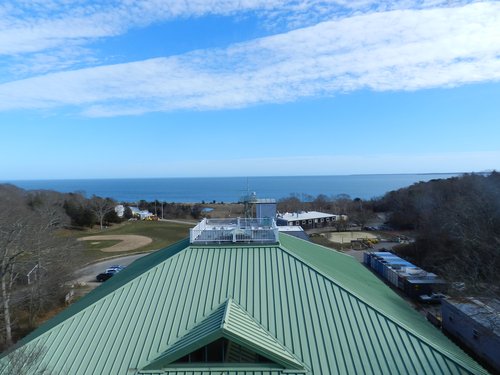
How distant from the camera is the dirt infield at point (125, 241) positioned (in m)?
55.3

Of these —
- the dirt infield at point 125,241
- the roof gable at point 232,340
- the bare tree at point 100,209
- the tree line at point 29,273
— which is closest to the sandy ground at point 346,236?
the dirt infield at point 125,241

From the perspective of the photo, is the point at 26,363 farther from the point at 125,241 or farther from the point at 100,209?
the point at 100,209

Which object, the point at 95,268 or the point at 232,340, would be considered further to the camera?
the point at 95,268

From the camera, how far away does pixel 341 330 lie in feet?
36.3

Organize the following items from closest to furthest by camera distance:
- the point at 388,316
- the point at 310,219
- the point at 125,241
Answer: the point at 388,316 < the point at 125,241 < the point at 310,219

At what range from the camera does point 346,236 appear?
63.2m

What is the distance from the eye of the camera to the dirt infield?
182 feet

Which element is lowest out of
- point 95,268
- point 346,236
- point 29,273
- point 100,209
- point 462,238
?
point 95,268

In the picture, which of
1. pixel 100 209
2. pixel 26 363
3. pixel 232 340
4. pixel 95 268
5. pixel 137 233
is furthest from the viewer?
pixel 100 209

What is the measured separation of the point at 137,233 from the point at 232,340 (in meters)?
61.8

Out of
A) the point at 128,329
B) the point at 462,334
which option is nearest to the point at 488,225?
the point at 462,334

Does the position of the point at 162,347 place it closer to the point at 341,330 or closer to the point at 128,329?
the point at 128,329

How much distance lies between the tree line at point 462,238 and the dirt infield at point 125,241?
122 feet

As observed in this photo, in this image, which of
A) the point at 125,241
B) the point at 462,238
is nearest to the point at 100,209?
the point at 125,241
